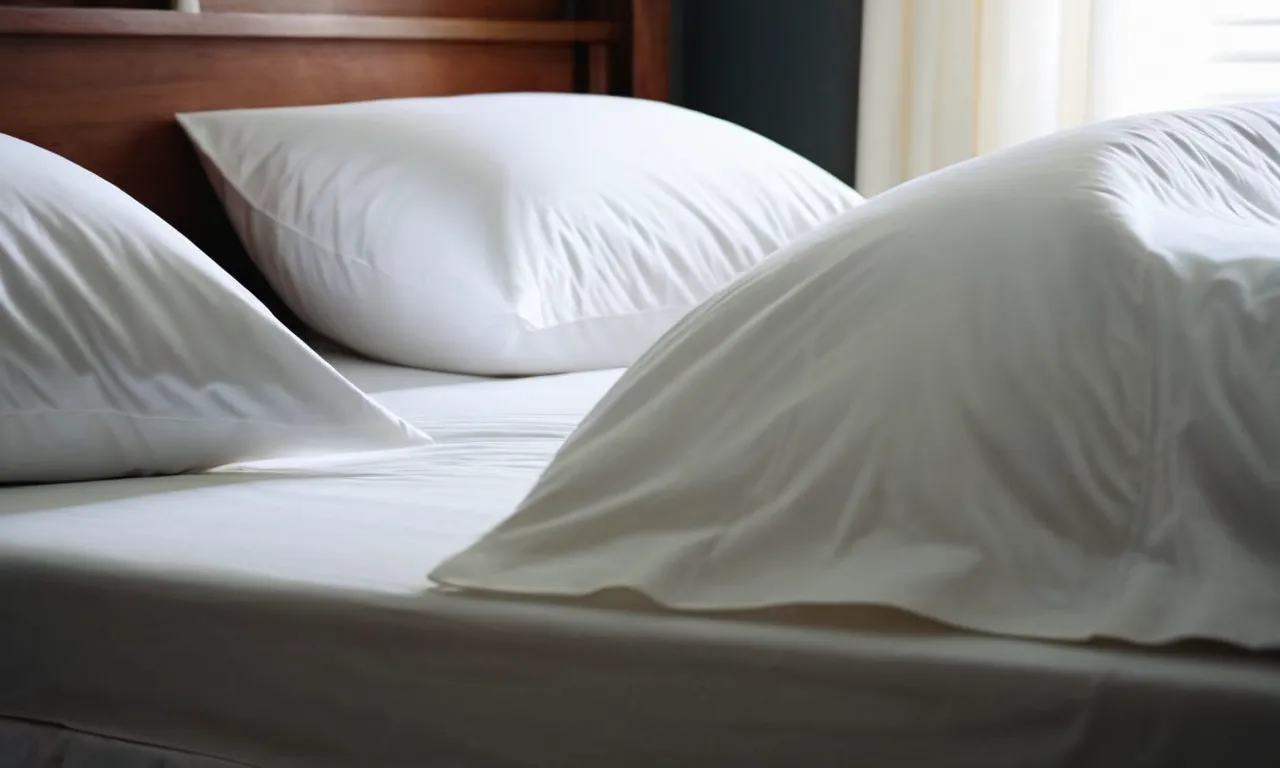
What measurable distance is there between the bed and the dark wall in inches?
57.1

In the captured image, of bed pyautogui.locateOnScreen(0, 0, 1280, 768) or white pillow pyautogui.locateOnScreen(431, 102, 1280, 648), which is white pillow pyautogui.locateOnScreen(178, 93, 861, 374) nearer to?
bed pyautogui.locateOnScreen(0, 0, 1280, 768)

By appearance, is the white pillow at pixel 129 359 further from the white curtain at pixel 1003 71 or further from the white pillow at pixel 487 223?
the white curtain at pixel 1003 71

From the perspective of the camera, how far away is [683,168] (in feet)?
5.41

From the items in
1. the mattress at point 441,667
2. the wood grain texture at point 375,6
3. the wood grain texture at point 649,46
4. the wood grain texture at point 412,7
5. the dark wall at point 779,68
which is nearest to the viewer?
the mattress at point 441,667

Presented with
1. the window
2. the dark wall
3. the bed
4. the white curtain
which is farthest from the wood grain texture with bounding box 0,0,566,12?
the window

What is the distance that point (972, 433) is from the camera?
0.70 metres

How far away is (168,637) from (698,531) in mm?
329

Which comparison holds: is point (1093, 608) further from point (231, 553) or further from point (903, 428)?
point (231, 553)

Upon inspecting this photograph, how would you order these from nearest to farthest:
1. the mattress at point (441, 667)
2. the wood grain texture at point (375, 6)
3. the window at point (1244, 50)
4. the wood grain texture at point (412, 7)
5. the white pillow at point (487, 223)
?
the mattress at point (441, 667) → the white pillow at point (487, 223) → the wood grain texture at point (375, 6) → the wood grain texture at point (412, 7) → the window at point (1244, 50)

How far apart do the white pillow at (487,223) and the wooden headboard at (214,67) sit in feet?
0.24

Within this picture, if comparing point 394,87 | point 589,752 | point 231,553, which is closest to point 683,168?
point 394,87

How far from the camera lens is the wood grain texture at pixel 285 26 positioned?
151cm

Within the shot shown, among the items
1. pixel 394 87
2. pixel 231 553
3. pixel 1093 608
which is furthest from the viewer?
pixel 394 87

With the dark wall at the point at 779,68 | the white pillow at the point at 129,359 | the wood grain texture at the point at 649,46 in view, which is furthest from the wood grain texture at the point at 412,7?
the white pillow at the point at 129,359
